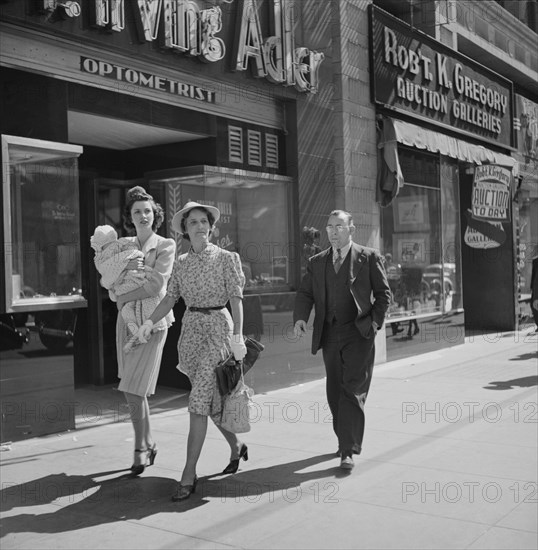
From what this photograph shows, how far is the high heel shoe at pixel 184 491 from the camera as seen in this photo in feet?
15.9

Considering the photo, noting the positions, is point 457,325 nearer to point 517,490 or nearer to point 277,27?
point 277,27

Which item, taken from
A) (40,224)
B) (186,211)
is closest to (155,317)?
(186,211)

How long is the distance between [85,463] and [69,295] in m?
1.78

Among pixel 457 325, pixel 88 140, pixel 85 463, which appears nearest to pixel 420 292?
pixel 457 325

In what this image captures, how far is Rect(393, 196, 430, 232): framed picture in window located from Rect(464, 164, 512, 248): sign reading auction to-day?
1837 mm

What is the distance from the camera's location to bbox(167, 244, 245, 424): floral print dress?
5121mm

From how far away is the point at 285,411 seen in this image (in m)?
7.74

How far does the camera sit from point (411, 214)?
12.9 m

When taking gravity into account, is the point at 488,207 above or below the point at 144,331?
above

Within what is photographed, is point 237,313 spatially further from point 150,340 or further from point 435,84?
point 435,84

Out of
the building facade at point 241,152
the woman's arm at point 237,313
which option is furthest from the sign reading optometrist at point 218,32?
the woman's arm at point 237,313

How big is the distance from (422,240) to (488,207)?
8.32ft

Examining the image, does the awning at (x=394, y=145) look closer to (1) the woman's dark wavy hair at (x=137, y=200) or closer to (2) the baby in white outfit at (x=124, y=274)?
(1) the woman's dark wavy hair at (x=137, y=200)

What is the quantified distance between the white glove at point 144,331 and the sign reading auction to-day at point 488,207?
1070cm
